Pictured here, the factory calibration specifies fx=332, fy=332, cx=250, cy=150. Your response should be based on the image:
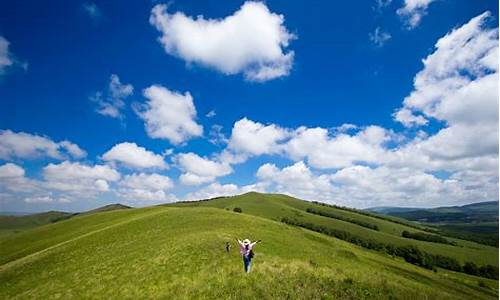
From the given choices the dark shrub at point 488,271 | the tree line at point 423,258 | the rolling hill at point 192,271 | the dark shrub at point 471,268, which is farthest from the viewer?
the dark shrub at point 471,268

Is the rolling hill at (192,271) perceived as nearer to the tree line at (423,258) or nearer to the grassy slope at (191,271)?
the grassy slope at (191,271)

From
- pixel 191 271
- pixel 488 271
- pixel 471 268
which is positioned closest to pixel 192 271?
pixel 191 271

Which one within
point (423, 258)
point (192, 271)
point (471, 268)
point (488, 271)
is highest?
point (192, 271)

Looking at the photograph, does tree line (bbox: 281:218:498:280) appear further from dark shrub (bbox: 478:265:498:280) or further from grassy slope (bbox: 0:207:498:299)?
grassy slope (bbox: 0:207:498:299)

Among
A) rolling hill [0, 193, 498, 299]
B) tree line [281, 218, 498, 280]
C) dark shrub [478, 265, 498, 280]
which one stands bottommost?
dark shrub [478, 265, 498, 280]

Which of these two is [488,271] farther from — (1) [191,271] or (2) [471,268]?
(1) [191,271]

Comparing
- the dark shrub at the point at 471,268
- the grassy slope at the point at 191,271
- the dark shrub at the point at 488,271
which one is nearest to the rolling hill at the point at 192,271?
the grassy slope at the point at 191,271

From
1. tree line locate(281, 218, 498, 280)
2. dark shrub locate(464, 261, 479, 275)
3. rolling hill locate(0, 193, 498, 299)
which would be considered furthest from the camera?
dark shrub locate(464, 261, 479, 275)

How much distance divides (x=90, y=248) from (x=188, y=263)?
20.8 m

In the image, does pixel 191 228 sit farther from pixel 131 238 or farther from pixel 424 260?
pixel 424 260

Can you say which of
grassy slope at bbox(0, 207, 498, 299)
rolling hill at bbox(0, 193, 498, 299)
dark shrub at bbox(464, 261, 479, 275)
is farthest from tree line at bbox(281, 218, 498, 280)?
grassy slope at bbox(0, 207, 498, 299)

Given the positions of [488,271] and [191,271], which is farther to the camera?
[488,271]

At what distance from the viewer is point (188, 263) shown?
94.7 feet

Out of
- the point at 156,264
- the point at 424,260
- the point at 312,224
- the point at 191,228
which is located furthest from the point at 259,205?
the point at 156,264
